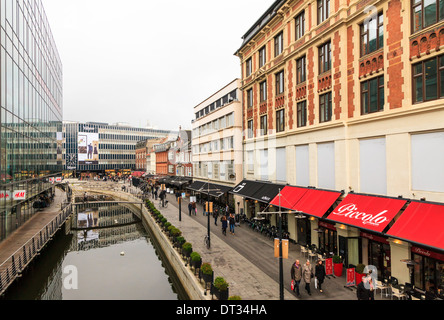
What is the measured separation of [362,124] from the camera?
54.5 feet

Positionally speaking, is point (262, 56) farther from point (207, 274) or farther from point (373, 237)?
point (207, 274)

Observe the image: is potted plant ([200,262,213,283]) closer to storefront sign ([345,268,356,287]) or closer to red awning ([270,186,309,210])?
storefront sign ([345,268,356,287])

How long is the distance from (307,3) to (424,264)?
61.3 ft

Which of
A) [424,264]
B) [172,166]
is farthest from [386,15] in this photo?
[172,166]

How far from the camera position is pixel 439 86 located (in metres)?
12.6

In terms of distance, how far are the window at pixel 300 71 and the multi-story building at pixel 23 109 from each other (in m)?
23.0

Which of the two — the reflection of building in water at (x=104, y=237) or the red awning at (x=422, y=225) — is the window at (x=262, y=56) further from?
the reflection of building in water at (x=104, y=237)

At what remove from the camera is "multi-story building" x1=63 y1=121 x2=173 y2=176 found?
117250mm

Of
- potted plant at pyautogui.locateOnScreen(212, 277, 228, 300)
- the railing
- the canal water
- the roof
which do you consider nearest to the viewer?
potted plant at pyautogui.locateOnScreen(212, 277, 228, 300)

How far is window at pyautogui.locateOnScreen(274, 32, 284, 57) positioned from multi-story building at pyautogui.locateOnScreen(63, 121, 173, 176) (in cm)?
10694

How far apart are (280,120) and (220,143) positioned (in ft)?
48.3

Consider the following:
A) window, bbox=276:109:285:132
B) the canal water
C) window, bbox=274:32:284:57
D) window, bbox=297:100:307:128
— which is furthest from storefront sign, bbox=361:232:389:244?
window, bbox=274:32:284:57

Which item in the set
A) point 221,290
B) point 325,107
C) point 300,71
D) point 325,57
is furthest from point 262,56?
point 221,290

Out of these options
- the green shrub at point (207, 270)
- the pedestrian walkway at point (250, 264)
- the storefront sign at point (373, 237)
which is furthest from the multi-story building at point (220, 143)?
the storefront sign at point (373, 237)
